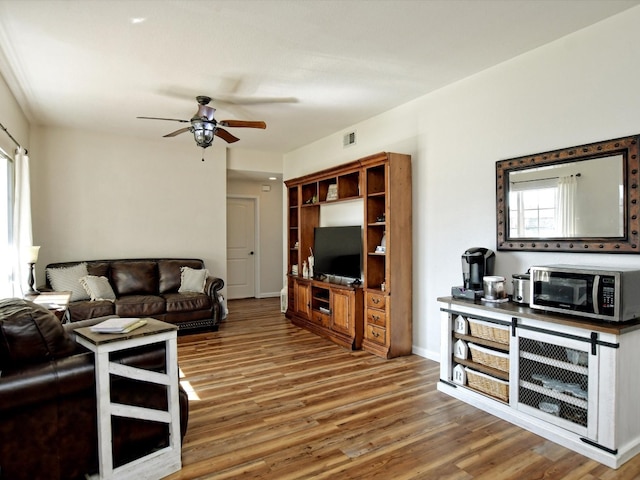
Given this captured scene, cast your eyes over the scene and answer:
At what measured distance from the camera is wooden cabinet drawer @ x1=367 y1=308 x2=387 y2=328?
418 centimetres

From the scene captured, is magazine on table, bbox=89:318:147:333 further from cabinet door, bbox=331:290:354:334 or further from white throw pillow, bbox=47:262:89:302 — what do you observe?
white throw pillow, bbox=47:262:89:302

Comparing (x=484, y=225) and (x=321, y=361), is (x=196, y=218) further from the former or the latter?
(x=484, y=225)

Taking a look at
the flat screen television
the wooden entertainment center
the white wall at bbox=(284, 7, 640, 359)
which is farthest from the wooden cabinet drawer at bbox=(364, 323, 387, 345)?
the flat screen television

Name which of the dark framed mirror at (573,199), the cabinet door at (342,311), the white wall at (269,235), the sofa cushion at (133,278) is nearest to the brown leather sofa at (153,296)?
the sofa cushion at (133,278)

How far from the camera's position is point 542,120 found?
3090 mm

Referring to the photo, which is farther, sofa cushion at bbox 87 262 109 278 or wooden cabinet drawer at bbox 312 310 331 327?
sofa cushion at bbox 87 262 109 278

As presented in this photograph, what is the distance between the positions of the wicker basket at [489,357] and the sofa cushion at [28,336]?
2703 millimetres

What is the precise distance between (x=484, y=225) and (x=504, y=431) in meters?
1.70

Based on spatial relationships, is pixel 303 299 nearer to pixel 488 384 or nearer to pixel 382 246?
pixel 382 246

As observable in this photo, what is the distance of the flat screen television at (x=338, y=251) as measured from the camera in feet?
15.6

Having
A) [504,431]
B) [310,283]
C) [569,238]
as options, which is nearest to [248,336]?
[310,283]

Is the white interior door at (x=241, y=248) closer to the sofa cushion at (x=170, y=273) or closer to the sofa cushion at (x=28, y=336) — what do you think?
the sofa cushion at (x=170, y=273)

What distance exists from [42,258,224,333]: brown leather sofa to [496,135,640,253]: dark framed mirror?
3.73 meters

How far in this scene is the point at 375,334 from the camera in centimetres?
429
